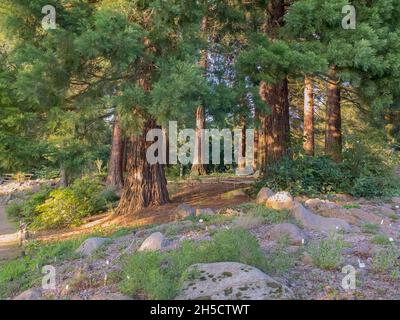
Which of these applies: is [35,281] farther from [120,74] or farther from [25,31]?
[25,31]

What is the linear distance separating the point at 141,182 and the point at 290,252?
4838mm

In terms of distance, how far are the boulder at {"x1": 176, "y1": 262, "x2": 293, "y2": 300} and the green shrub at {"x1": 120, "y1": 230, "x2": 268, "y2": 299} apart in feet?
0.50

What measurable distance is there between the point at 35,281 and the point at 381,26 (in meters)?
7.60

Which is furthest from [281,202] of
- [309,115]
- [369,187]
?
[309,115]

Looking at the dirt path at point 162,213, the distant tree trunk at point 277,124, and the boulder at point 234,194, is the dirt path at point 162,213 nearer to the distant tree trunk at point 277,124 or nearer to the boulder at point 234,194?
the boulder at point 234,194

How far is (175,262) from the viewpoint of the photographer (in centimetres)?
430

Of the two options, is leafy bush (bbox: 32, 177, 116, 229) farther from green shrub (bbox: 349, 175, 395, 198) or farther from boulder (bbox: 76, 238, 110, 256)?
green shrub (bbox: 349, 175, 395, 198)

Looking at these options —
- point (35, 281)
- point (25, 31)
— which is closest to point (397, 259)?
point (35, 281)

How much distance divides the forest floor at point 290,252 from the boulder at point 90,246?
0.13 meters

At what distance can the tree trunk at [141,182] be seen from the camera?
29.4 ft

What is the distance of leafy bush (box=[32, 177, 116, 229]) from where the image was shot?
10023 mm

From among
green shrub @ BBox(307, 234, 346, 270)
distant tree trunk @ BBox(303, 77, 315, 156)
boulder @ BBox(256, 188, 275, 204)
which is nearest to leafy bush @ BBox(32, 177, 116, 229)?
boulder @ BBox(256, 188, 275, 204)

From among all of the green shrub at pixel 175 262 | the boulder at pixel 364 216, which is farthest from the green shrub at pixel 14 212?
the boulder at pixel 364 216
